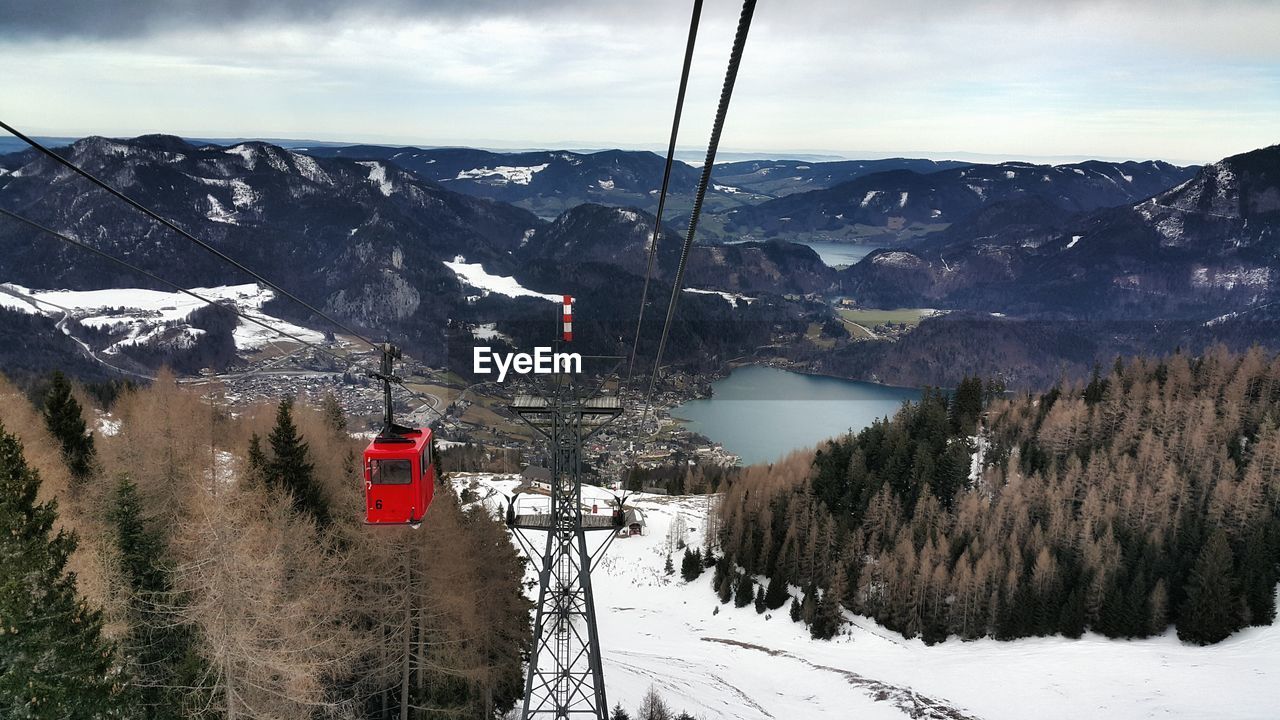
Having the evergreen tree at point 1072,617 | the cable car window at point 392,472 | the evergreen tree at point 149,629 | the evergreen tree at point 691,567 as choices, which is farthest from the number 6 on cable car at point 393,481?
the evergreen tree at point 1072,617

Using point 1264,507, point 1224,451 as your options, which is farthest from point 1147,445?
point 1264,507

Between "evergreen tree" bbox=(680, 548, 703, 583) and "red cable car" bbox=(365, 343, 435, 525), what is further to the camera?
"evergreen tree" bbox=(680, 548, 703, 583)

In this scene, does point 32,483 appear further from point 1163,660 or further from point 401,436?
point 1163,660

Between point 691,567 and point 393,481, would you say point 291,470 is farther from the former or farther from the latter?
point 691,567

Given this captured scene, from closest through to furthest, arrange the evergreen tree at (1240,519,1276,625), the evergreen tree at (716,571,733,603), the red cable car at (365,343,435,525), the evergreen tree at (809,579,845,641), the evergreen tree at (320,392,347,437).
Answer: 1. the red cable car at (365,343,435,525)
2. the evergreen tree at (320,392,347,437)
3. the evergreen tree at (1240,519,1276,625)
4. the evergreen tree at (809,579,845,641)
5. the evergreen tree at (716,571,733,603)

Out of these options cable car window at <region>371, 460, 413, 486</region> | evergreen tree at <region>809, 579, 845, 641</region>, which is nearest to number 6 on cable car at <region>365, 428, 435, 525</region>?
cable car window at <region>371, 460, 413, 486</region>

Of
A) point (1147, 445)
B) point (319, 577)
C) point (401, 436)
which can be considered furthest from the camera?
point (1147, 445)

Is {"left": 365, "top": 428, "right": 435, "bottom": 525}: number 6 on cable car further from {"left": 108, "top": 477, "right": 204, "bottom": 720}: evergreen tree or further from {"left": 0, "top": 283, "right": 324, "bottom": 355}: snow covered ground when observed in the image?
{"left": 0, "top": 283, "right": 324, "bottom": 355}: snow covered ground
